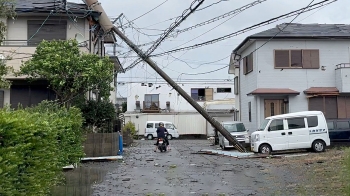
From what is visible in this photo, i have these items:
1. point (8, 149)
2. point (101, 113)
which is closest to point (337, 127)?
point (101, 113)

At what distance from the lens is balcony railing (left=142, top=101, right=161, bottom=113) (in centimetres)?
5253

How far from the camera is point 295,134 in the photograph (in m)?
21.6

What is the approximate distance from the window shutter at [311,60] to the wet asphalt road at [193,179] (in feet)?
32.9

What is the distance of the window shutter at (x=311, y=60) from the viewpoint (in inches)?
1046

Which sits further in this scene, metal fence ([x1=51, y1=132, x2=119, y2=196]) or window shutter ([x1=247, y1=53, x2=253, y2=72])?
window shutter ([x1=247, y1=53, x2=253, y2=72])

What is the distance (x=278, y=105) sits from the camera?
27141 mm

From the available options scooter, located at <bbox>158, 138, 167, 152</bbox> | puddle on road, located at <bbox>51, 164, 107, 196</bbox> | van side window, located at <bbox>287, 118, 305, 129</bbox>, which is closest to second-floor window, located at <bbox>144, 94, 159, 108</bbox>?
scooter, located at <bbox>158, 138, 167, 152</bbox>

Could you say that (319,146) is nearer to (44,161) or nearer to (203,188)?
(203,188)

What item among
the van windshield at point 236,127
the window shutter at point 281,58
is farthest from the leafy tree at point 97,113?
the window shutter at point 281,58

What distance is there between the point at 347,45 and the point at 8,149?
80.7ft

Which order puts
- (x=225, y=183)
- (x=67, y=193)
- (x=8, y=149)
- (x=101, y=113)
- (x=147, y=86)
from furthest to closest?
(x=147, y=86) < (x=101, y=113) < (x=225, y=183) < (x=67, y=193) < (x=8, y=149)

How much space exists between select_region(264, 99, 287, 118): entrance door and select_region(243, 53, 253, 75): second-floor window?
246cm

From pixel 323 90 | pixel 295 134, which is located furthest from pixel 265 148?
pixel 323 90

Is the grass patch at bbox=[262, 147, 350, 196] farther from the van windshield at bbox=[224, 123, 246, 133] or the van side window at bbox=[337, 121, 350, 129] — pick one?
the van windshield at bbox=[224, 123, 246, 133]
